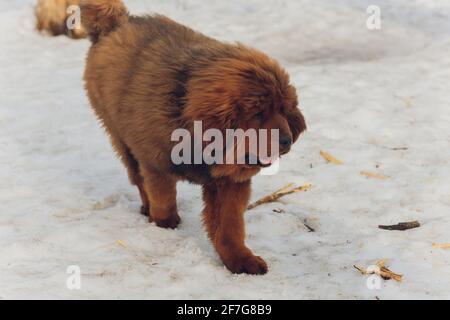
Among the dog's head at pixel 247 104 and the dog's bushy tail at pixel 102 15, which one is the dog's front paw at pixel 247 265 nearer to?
the dog's head at pixel 247 104

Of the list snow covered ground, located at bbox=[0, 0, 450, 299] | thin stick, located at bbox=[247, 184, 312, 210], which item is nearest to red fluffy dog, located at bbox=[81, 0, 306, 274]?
snow covered ground, located at bbox=[0, 0, 450, 299]

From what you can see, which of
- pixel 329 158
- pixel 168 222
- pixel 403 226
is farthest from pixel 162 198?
pixel 329 158

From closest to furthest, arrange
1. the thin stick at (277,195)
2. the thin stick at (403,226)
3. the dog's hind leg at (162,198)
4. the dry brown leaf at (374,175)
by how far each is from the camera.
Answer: the dog's hind leg at (162,198) < the thin stick at (403,226) < the thin stick at (277,195) < the dry brown leaf at (374,175)

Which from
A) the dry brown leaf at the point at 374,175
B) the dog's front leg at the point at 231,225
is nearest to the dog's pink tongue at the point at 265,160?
the dog's front leg at the point at 231,225

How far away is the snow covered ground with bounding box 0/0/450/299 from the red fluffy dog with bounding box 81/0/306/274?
29cm

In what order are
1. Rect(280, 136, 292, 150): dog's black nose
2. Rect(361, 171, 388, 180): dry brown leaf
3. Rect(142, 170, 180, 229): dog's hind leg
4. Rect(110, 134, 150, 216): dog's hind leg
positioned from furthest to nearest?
Rect(361, 171, 388, 180): dry brown leaf
Rect(110, 134, 150, 216): dog's hind leg
Rect(142, 170, 180, 229): dog's hind leg
Rect(280, 136, 292, 150): dog's black nose

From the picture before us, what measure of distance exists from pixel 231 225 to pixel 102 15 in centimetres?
178

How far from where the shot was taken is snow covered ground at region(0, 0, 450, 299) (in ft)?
11.4

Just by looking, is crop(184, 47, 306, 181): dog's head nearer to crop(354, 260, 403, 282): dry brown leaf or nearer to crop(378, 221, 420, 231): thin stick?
crop(354, 260, 403, 282): dry brown leaf

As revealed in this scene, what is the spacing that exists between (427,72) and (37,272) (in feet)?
18.1

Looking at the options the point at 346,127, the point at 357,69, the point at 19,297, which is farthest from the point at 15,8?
the point at 19,297

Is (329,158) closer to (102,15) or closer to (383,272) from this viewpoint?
(383,272)

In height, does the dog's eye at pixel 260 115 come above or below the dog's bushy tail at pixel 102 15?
below

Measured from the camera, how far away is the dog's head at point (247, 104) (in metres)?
3.07
